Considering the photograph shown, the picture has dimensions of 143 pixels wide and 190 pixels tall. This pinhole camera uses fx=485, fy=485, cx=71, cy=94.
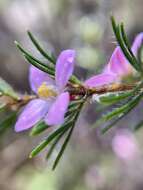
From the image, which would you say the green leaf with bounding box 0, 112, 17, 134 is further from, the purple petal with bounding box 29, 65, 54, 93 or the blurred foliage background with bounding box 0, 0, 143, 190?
the blurred foliage background with bounding box 0, 0, 143, 190

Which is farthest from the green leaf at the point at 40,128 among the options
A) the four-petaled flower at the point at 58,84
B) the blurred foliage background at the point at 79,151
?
the blurred foliage background at the point at 79,151

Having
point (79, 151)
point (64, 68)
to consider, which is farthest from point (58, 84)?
point (79, 151)

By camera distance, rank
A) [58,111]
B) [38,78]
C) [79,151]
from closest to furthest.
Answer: [58,111] → [38,78] → [79,151]

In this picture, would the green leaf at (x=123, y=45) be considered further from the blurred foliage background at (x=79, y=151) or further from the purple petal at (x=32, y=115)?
the blurred foliage background at (x=79, y=151)

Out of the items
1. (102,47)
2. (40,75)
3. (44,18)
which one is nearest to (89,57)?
(102,47)

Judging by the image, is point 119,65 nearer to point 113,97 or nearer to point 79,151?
point 113,97
